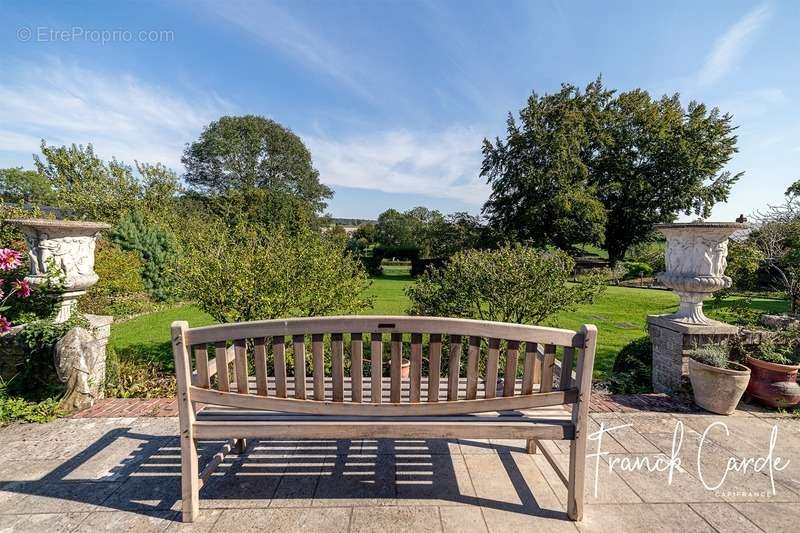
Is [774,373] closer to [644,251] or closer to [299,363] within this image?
[299,363]

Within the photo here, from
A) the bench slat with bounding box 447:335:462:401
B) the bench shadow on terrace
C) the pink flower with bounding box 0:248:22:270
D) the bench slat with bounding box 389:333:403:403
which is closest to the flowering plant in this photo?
the pink flower with bounding box 0:248:22:270

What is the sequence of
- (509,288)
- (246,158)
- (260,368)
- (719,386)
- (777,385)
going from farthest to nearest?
1. (246,158)
2. (509,288)
3. (777,385)
4. (719,386)
5. (260,368)

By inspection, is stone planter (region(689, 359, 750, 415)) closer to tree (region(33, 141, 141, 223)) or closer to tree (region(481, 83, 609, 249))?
tree (region(481, 83, 609, 249))

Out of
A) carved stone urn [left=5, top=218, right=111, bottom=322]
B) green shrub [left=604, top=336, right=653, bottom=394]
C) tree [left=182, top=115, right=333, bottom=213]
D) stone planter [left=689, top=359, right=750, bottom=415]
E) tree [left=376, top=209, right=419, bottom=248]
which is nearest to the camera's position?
stone planter [left=689, top=359, right=750, bottom=415]

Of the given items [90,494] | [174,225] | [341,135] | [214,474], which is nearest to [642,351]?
[214,474]

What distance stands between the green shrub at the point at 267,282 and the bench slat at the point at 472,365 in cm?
324

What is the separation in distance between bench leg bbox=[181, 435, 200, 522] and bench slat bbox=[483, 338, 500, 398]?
177 centimetres

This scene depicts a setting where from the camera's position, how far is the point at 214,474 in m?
2.56

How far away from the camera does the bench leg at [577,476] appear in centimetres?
206

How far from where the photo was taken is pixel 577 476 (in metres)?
2.06

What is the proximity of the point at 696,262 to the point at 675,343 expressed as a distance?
36.4 inches

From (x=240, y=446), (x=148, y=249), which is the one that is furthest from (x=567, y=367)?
(x=148, y=249)

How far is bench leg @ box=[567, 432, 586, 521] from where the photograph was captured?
2.06 m

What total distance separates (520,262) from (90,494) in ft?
16.0
